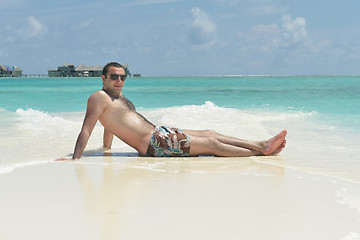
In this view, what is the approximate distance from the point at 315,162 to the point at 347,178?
897 millimetres

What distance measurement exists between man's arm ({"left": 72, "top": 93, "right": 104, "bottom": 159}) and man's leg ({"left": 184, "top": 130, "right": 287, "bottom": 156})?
1085 millimetres

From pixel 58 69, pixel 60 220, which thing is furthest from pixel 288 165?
pixel 58 69

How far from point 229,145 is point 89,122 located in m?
1.71

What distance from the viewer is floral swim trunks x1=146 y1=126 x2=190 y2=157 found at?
4.87 metres

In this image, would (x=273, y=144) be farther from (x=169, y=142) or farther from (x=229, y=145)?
(x=169, y=142)

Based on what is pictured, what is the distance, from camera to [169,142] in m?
4.89

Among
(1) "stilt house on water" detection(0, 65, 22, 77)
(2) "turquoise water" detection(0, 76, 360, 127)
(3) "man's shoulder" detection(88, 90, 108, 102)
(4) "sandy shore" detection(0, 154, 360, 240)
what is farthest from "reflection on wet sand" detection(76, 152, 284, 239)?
(1) "stilt house on water" detection(0, 65, 22, 77)

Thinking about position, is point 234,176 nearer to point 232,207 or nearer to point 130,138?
point 232,207

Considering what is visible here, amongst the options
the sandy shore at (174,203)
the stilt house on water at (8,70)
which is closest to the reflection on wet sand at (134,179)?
the sandy shore at (174,203)

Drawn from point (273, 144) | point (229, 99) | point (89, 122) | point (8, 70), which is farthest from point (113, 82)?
point (8, 70)

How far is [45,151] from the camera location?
5.71m

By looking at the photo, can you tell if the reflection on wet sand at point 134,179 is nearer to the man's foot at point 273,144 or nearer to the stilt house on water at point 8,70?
the man's foot at point 273,144

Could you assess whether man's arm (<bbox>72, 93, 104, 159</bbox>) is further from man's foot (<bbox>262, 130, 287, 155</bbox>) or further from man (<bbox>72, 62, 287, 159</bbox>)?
man's foot (<bbox>262, 130, 287, 155</bbox>)

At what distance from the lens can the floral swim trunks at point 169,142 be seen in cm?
487
